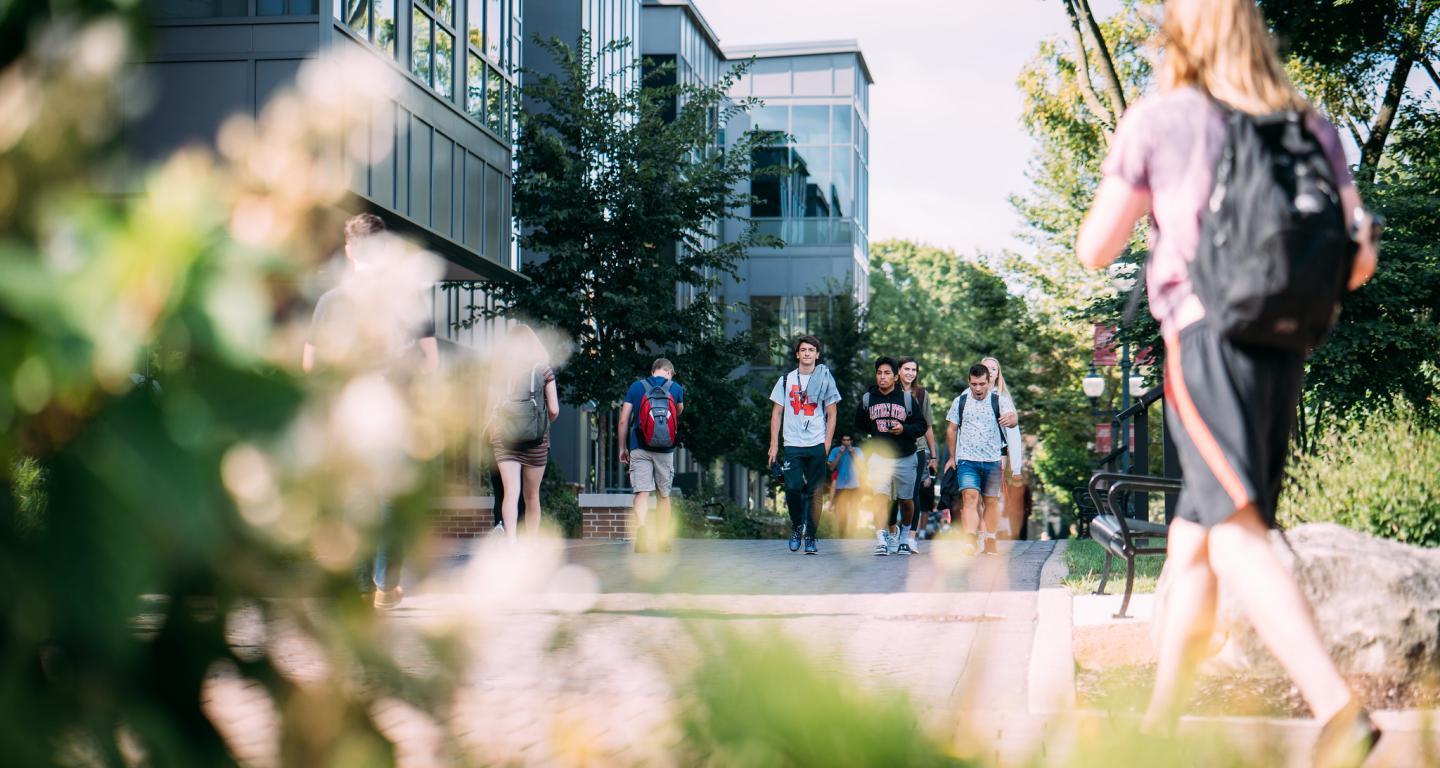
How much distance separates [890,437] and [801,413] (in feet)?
2.80

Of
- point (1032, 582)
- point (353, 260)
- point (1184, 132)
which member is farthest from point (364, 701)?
point (1032, 582)

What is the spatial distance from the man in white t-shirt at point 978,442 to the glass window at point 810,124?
39519mm

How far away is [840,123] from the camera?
172ft

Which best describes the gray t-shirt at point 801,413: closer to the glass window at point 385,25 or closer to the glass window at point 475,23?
the glass window at point 385,25

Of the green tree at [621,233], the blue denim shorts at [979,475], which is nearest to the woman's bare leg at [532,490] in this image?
the blue denim shorts at [979,475]

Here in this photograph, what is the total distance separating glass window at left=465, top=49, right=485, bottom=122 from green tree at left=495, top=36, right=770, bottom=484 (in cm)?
79

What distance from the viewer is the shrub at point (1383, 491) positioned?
7.63m

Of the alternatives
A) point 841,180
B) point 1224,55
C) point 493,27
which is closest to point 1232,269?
point 1224,55

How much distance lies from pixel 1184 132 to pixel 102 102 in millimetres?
3110

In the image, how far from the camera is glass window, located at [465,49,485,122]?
913 inches

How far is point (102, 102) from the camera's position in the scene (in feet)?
2.41

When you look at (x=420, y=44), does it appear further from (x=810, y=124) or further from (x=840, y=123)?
(x=840, y=123)

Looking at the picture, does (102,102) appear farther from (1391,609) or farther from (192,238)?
(1391,609)

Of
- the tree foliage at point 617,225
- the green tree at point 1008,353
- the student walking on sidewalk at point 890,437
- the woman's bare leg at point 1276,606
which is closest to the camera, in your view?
the woman's bare leg at point 1276,606
